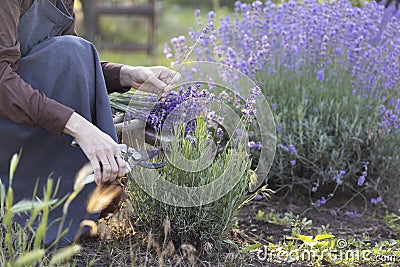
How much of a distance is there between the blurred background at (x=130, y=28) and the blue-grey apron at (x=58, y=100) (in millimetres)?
3670

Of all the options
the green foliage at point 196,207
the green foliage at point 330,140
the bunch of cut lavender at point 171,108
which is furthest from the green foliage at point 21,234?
the green foliage at point 330,140

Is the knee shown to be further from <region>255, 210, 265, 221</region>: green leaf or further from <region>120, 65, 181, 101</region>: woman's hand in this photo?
<region>255, 210, 265, 221</region>: green leaf

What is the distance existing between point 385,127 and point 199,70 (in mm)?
1108

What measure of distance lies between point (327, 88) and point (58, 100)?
1.55 meters

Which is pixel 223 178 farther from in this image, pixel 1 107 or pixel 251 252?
pixel 1 107

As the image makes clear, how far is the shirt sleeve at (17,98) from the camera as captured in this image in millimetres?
2057

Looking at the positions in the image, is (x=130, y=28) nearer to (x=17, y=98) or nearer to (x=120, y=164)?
(x=17, y=98)

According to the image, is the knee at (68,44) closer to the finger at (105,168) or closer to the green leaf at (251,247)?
the finger at (105,168)

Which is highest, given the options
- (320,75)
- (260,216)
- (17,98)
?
(17,98)

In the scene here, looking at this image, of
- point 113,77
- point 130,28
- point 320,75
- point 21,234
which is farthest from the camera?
point 130,28

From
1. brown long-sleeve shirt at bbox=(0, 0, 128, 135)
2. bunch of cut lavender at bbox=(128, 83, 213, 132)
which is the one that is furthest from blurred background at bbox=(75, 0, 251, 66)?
brown long-sleeve shirt at bbox=(0, 0, 128, 135)

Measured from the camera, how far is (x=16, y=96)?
6.75 ft

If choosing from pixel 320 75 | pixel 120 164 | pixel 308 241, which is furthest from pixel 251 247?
pixel 320 75

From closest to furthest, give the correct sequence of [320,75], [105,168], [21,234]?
[105,168] → [21,234] → [320,75]
